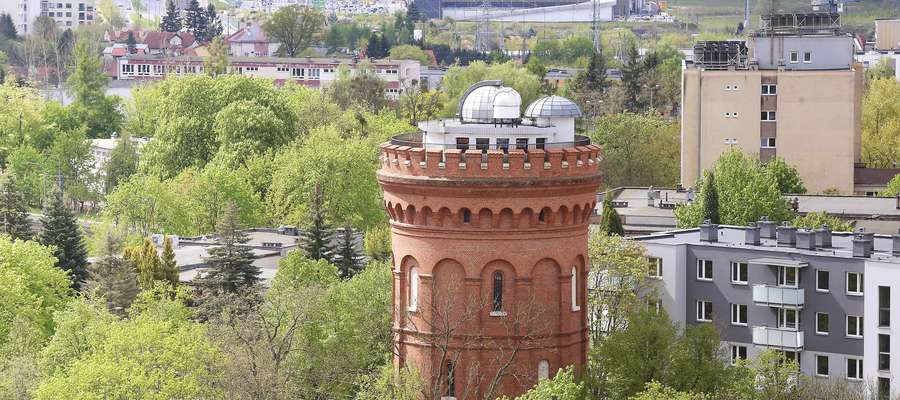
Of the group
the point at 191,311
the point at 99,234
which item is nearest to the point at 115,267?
the point at 191,311

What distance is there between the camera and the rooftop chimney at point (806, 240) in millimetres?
89438

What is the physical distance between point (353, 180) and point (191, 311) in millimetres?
47163

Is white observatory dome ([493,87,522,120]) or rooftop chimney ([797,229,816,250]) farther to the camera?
rooftop chimney ([797,229,816,250])

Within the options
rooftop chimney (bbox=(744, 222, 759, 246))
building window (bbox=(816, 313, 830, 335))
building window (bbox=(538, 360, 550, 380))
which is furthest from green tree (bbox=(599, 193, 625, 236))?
building window (bbox=(538, 360, 550, 380))

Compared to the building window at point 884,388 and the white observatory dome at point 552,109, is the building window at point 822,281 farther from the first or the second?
the white observatory dome at point 552,109

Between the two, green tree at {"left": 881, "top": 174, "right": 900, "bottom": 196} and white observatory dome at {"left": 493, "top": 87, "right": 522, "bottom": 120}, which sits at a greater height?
white observatory dome at {"left": 493, "top": 87, "right": 522, "bottom": 120}

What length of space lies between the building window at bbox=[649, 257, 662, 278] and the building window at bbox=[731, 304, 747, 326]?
3.17 metres

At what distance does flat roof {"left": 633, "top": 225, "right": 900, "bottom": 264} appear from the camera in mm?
88188

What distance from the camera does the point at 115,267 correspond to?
101000 mm

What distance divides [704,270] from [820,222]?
16547 mm

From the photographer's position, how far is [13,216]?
393ft

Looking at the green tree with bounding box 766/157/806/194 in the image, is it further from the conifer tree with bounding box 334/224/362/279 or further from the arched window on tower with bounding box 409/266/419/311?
the arched window on tower with bounding box 409/266/419/311

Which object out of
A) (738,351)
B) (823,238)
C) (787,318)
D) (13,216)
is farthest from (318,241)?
(13,216)

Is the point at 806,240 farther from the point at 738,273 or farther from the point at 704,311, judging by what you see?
the point at 704,311
